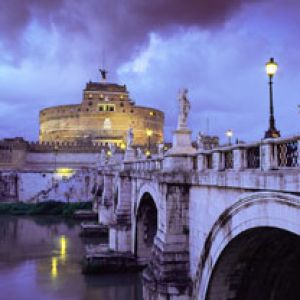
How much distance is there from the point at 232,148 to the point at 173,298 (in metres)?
5.06

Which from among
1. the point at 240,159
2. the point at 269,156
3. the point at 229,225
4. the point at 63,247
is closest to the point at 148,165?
the point at 229,225

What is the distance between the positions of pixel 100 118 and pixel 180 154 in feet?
227

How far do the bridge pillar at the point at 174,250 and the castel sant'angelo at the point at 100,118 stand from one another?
65.3 meters

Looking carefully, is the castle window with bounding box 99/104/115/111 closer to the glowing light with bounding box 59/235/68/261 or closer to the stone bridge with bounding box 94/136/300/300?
the glowing light with bounding box 59/235/68/261

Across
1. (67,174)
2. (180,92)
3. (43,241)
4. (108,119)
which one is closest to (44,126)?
(108,119)

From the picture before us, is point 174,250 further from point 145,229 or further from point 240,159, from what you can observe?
point 145,229

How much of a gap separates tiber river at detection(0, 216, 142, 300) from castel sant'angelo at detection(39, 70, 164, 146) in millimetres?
46704

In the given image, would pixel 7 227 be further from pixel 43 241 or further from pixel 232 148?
pixel 232 148

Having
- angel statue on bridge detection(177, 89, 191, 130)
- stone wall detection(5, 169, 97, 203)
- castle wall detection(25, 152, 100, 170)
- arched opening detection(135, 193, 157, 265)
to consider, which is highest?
castle wall detection(25, 152, 100, 170)

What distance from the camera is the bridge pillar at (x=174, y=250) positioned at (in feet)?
37.8

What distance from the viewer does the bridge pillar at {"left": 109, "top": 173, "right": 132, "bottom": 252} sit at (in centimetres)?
2159

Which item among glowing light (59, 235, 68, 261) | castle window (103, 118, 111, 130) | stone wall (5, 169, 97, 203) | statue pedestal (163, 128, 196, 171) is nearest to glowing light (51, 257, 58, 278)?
glowing light (59, 235, 68, 261)

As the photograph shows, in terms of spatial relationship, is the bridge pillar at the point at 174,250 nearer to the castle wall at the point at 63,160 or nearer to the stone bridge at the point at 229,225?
the stone bridge at the point at 229,225

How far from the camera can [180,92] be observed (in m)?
12.0
